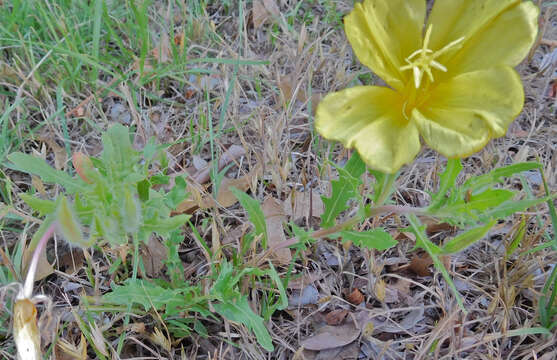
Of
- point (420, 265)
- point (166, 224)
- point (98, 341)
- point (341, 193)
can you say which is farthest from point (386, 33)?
point (98, 341)

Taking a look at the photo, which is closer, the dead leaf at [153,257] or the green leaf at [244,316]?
the green leaf at [244,316]

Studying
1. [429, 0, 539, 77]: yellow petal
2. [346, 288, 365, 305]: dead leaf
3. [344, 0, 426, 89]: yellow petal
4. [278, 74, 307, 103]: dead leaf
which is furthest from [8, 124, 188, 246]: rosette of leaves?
[278, 74, 307, 103]: dead leaf

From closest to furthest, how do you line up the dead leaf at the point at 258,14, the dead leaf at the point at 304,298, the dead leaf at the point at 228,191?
the dead leaf at the point at 304,298 → the dead leaf at the point at 228,191 → the dead leaf at the point at 258,14

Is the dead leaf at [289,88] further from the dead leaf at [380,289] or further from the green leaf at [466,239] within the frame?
the green leaf at [466,239]

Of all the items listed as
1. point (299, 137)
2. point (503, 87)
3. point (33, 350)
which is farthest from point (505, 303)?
point (33, 350)

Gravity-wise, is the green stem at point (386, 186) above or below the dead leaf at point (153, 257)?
above

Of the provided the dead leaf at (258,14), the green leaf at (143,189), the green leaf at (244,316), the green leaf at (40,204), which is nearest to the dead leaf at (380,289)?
the green leaf at (244,316)

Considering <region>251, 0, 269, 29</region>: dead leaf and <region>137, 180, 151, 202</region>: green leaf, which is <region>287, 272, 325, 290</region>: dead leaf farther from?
<region>251, 0, 269, 29</region>: dead leaf
